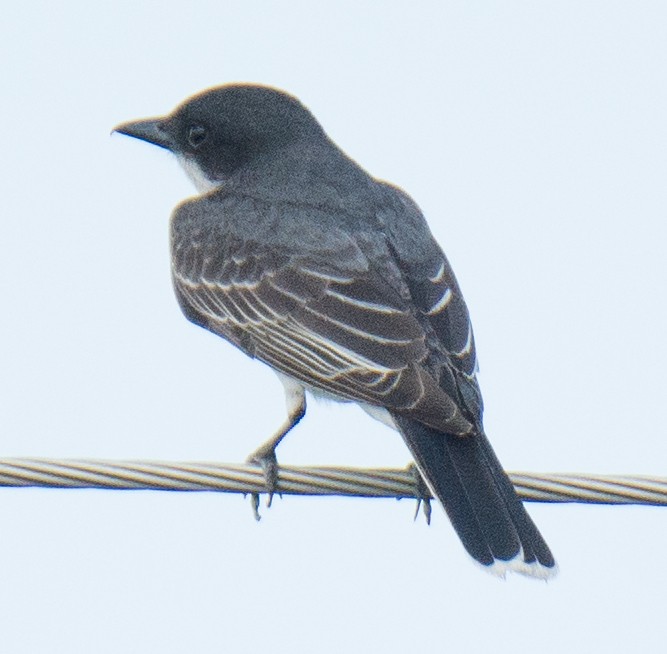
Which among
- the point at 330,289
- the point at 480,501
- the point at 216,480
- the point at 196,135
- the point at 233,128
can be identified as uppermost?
the point at 233,128

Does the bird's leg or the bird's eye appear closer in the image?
the bird's leg

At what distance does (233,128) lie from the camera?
9234 millimetres

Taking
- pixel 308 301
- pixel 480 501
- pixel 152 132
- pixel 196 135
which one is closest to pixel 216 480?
pixel 480 501

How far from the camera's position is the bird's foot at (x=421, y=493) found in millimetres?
6844

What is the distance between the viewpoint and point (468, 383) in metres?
7.04

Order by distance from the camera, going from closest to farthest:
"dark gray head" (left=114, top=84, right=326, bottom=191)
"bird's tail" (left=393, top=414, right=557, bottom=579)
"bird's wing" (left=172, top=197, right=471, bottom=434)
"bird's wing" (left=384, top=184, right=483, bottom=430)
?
"bird's tail" (left=393, top=414, right=557, bottom=579)
"bird's wing" (left=172, top=197, right=471, bottom=434)
"bird's wing" (left=384, top=184, right=483, bottom=430)
"dark gray head" (left=114, top=84, right=326, bottom=191)

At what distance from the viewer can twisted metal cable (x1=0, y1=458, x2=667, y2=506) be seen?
17.6 feet

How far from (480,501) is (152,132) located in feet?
13.5

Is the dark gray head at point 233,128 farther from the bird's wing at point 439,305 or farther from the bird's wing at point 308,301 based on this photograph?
the bird's wing at point 439,305

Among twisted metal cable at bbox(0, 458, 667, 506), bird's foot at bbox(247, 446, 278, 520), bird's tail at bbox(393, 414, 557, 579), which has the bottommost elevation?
bird's foot at bbox(247, 446, 278, 520)

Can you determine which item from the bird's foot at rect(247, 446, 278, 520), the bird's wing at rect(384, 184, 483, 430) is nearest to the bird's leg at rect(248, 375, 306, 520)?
the bird's foot at rect(247, 446, 278, 520)

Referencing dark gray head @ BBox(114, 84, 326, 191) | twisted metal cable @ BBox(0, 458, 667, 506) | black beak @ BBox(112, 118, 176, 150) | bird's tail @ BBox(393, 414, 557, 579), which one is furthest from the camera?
black beak @ BBox(112, 118, 176, 150)

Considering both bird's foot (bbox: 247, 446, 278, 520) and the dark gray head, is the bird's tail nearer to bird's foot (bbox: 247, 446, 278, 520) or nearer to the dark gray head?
bird's foot (bbox: 247, 446, 278, 520)

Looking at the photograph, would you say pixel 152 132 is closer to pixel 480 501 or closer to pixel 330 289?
pixel 330 289
